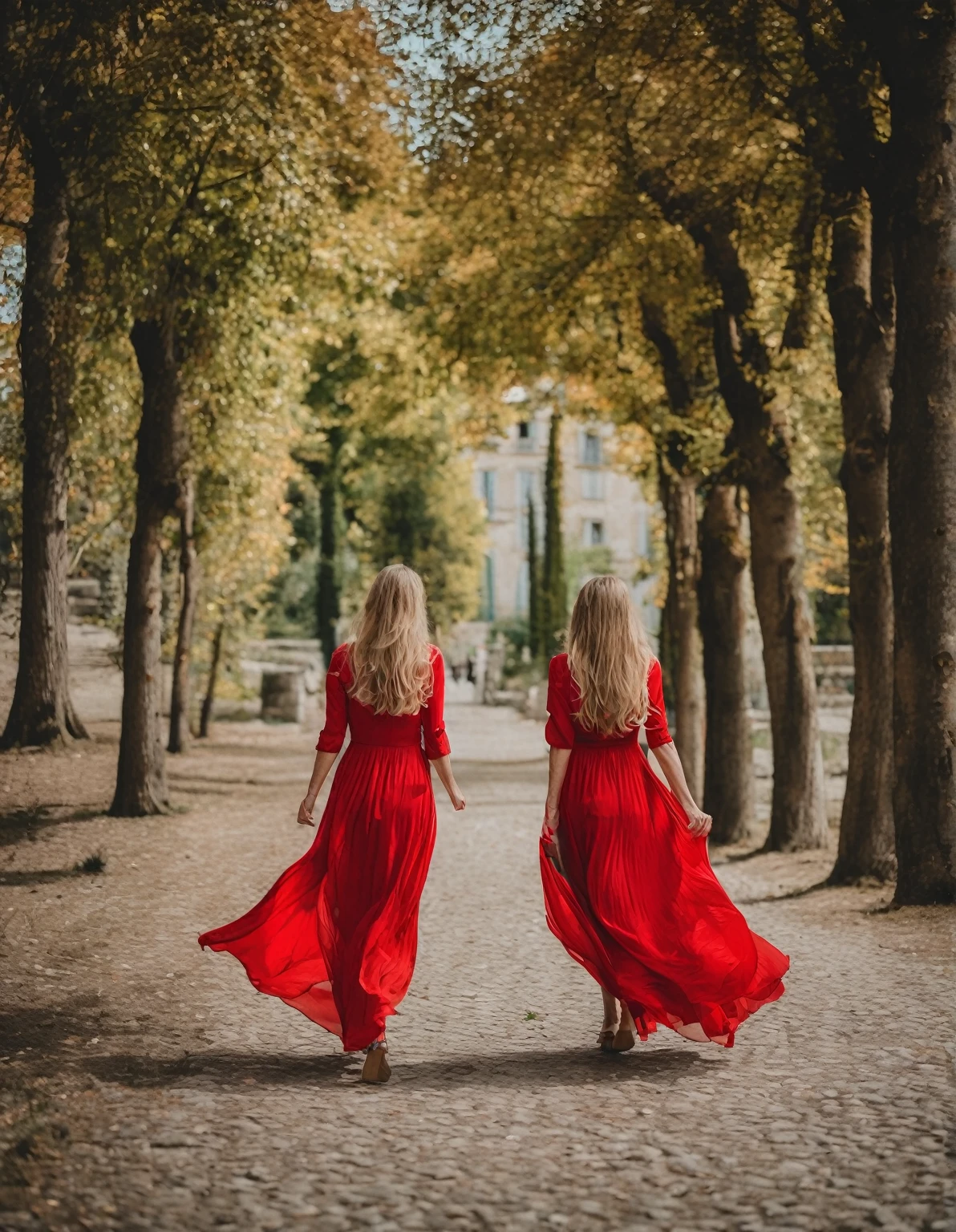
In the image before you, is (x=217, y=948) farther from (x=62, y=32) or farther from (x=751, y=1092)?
(x=62, y=32)

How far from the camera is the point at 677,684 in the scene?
18.4 meters

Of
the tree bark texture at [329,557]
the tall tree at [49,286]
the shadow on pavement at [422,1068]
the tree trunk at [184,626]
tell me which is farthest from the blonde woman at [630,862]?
the tree bark texture at [329,557]

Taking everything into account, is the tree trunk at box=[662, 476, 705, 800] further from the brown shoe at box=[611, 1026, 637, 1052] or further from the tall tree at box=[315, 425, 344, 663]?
the tall tree at box=[315, 425, 344, 663]

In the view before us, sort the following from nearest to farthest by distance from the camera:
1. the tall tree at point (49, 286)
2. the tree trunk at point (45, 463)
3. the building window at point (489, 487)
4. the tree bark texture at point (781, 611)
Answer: the tall tree at point (49, 286) → the tree trunk at point (45, 463) → the tree bark texture at point (781, 611) → the building window at point (489, 487)

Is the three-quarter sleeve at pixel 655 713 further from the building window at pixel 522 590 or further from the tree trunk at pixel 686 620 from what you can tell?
the building window at pixel 522 590

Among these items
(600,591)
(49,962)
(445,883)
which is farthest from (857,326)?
(49,962)

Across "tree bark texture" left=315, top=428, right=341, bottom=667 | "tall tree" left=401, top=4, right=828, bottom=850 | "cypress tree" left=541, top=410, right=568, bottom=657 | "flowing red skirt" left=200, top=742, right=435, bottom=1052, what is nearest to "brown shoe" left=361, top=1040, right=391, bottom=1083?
"flowing red skirt" left=200, top=742, right=435, bottom=1052

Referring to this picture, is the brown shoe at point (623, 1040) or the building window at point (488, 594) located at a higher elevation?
the building window at point (488, 594)

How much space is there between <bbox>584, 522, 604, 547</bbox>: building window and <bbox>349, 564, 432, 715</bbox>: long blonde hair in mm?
78543

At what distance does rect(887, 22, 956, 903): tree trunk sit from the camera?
10055 mm

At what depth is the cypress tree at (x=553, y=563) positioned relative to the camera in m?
45.0

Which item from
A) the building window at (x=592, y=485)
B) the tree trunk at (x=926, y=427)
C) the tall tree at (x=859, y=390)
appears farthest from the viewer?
the building window at (x=592, y=485)

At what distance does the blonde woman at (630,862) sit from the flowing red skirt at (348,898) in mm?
627

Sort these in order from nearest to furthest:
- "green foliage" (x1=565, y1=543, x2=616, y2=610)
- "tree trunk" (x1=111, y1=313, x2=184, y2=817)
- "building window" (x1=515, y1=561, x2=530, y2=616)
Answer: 1. "tree trunk" (x1=111, y1=313, x2=184, y2=817)
2. "green foliage" (x1=565, y1=543, x2=616, y2=610)
3. "building window" (x1=515, y1=561, x2=530, y2=616)
